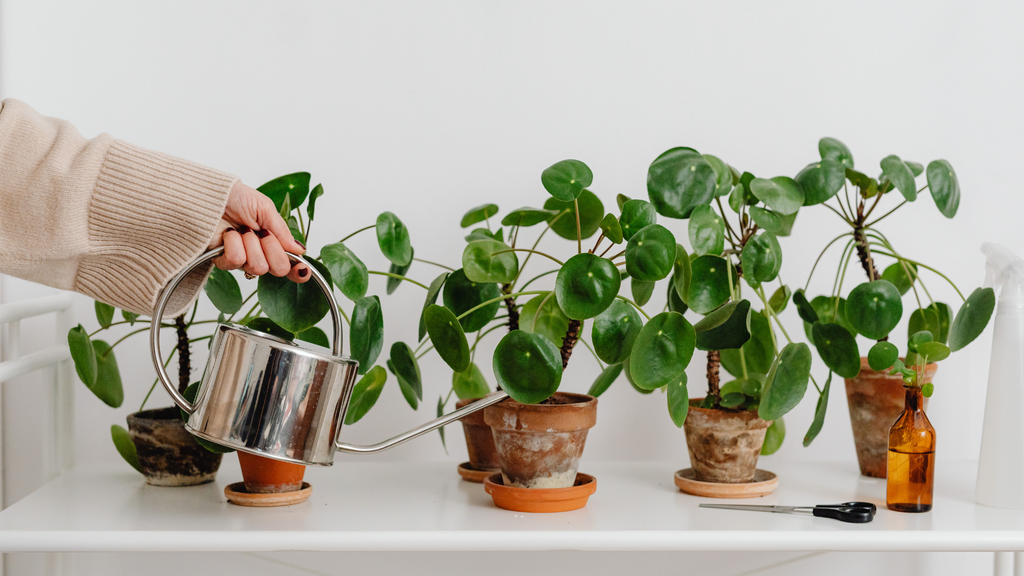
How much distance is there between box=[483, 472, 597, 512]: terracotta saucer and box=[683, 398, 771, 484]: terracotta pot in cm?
17

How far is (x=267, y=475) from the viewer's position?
956 mm

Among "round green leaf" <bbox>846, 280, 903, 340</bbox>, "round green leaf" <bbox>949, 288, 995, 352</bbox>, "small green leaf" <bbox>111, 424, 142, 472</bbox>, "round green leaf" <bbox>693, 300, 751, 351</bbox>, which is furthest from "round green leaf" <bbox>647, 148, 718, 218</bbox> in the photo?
"small green leaf" <bbox>111, 424, 142, 472</bbox>

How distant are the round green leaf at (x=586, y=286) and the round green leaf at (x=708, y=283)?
0.15 meters

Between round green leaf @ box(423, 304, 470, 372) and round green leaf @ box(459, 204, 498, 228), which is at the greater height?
round green leaf @ box(459, 204, 498, 228)

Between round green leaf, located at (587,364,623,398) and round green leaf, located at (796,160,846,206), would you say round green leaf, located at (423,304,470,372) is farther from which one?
round green leaf, located at (796,160,846,206)

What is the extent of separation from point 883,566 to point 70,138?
137cm

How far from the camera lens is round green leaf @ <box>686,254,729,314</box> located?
912 millimetres

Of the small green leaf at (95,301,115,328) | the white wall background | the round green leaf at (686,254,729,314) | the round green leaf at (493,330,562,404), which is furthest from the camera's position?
the white wall background

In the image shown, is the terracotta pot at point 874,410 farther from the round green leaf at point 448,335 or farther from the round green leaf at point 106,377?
the round green leaf at point 106,377

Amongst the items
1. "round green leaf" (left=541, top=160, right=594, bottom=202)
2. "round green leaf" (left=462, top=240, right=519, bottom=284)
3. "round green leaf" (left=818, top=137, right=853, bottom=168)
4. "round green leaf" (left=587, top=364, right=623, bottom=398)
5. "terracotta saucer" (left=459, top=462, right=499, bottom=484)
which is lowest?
"terracotta saucer" (left=459, top=462, right=499, bottom=484)

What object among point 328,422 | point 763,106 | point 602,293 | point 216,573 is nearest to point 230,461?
point 216,573

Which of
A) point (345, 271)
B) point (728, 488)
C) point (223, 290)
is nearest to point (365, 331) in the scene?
point (345, 271)

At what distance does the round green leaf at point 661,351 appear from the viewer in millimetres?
823

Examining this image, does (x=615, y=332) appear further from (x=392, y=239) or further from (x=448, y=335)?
(x=392, y=239)
